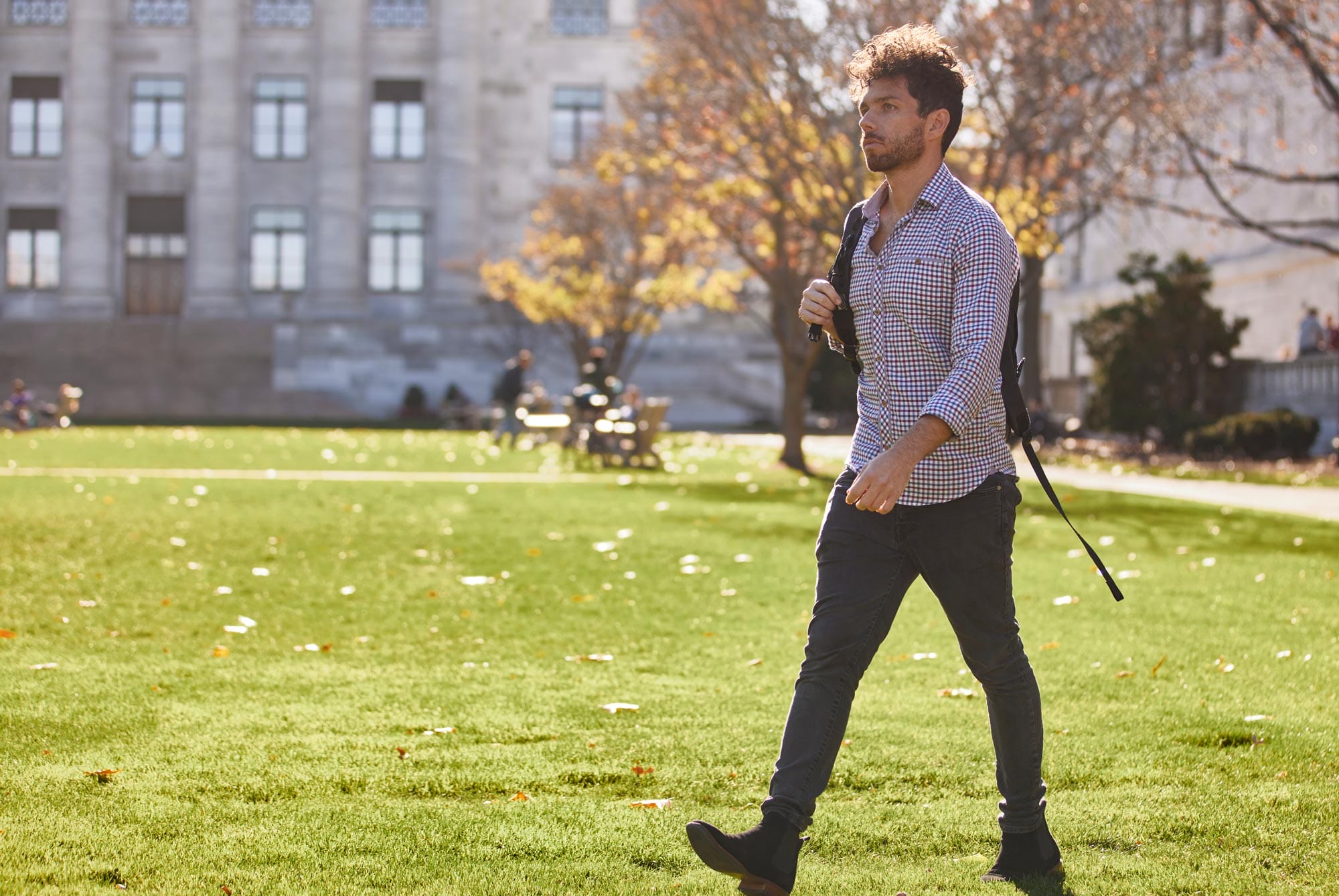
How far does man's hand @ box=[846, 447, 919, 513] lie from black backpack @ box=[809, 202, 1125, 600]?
1.31 feet

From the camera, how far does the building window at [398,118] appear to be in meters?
55.4

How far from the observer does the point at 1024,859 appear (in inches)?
169

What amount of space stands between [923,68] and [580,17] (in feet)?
180

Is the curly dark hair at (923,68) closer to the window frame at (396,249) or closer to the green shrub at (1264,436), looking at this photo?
the green shrub at (1264,436)

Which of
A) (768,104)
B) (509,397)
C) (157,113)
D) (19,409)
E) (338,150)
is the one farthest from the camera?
(157,113)

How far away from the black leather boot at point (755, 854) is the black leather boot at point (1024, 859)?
0.65 metres

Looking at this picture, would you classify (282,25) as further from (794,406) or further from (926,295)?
(926,295)

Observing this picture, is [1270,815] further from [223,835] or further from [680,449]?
[680,449]

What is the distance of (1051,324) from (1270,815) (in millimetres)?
55286

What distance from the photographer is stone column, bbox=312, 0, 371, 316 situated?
54.4m

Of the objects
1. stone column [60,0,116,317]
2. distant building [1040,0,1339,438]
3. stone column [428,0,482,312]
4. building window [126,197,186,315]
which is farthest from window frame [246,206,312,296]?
distant building [1040,0,1339,438]

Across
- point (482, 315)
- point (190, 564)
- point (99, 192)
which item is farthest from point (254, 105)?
point (190, 564)

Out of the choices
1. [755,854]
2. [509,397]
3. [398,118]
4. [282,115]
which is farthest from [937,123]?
[282,115]

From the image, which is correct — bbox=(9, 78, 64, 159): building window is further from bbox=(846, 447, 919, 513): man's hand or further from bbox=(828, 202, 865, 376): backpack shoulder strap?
bbox=(846, 447, 919, 513): man's hand
